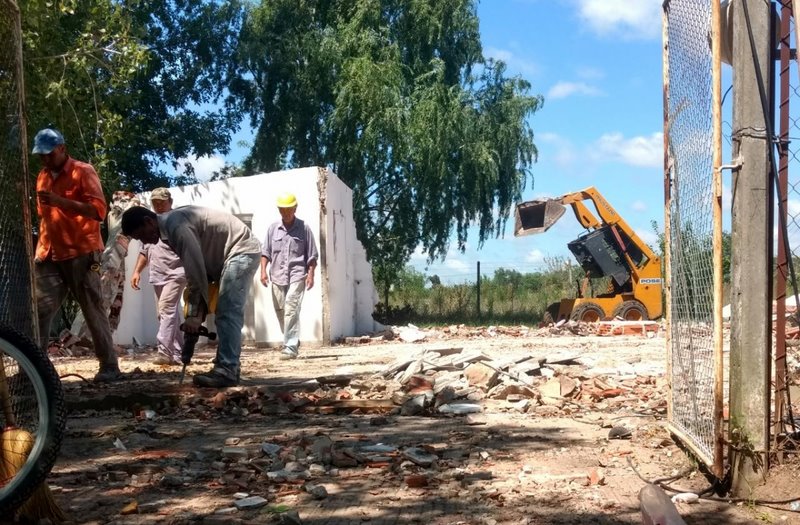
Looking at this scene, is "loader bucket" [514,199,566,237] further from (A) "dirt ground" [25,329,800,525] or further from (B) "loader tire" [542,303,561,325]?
(A) "dirt ground" [25,329,800,525]

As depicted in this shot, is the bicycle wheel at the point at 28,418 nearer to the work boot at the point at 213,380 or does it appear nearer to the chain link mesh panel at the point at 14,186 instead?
the chain link mesh panel at the point at 14,186

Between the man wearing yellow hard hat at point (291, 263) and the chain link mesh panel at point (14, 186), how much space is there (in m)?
6.82

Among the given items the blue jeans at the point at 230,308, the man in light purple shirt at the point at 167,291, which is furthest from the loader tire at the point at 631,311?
the blue jeans at the point at 230,308

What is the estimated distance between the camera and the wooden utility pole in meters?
3.99

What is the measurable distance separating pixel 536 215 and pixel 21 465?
1802 cm

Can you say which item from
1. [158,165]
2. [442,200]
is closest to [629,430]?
[442,200]

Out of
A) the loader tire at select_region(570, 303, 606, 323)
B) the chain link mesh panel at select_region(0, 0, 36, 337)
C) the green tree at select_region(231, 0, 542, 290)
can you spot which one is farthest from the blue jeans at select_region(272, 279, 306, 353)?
the green tree at select_region(231, 0, 542, 290)

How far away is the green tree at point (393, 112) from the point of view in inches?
1005

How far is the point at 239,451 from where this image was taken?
206 inches

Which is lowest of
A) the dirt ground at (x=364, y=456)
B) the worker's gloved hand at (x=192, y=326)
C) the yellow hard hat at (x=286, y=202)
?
the dirt ground at (x=364, y=456)

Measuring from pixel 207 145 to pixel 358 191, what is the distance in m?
5.80

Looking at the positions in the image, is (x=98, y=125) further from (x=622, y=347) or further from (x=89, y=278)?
(x=622, y=347)

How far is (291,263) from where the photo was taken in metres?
11.5

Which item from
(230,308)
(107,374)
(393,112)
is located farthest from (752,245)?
(393,112)
